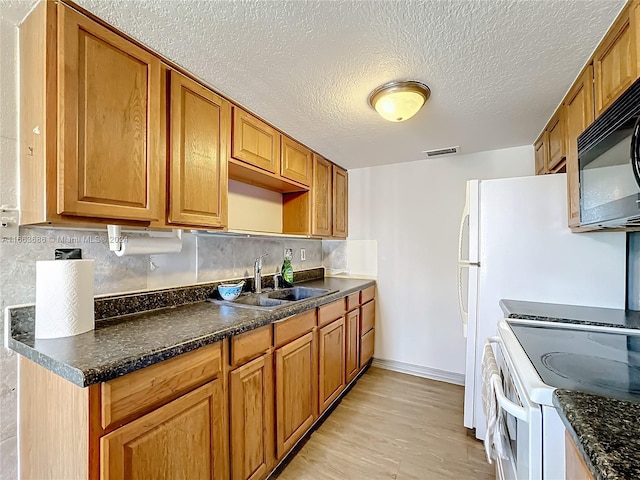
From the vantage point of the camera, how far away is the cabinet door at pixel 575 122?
4.58 ft

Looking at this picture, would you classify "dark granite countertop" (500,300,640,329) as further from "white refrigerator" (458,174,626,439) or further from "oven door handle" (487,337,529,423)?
"oven door handle" (487,337,529,423)

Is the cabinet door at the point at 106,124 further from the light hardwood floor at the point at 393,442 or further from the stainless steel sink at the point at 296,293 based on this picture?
the light hardwood floor at the point at 393,442

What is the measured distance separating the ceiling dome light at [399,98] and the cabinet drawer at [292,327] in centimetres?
130

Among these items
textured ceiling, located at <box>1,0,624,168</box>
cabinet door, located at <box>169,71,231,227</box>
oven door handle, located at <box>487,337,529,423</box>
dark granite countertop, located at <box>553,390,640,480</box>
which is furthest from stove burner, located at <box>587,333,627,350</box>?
cabinet door, located at <box>169,71,231,227</box>

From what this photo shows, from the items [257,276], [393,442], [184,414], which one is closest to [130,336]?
[184,414]

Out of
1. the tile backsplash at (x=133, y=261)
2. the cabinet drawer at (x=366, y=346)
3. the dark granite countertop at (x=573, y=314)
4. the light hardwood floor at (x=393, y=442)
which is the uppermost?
the tile backsplash at (x=133, y=261)

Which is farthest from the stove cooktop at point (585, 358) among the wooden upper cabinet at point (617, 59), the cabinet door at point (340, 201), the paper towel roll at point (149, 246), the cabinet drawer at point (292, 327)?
the cabinet door at point (340, 201)

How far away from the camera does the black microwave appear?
90 cm

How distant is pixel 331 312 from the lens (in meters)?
2.21

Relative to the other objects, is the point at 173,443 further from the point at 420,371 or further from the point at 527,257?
the point at 420,371

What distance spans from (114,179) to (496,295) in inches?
83.9

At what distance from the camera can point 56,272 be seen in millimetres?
1096

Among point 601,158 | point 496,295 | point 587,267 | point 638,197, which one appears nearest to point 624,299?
point 587,267

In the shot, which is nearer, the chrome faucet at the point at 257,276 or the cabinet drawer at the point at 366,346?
the chrome faucet at the point at 257,276
